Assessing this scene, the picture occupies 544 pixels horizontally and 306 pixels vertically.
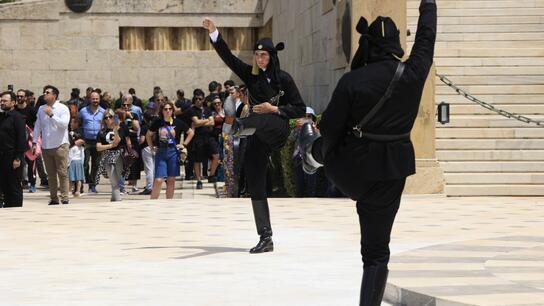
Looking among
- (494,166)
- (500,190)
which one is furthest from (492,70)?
(500,190)

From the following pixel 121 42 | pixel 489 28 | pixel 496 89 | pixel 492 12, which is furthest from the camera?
pixel 121 42

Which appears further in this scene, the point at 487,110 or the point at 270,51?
the point at 487,110

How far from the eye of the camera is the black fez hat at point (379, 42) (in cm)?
748

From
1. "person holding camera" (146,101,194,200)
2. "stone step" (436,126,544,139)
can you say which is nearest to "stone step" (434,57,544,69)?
"stone step" (436,126,544,139)

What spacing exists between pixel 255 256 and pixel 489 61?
11361 millimetres

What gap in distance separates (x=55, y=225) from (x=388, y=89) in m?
7.84

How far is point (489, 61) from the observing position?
21672 millimetres

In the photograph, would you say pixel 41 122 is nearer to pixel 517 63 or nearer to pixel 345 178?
pixel 517 63

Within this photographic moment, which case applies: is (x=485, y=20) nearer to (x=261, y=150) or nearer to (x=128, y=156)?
(x=128, y=156)

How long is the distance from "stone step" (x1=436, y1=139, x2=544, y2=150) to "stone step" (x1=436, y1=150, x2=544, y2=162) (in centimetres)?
11

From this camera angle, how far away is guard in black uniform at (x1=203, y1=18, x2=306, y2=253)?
442 inches

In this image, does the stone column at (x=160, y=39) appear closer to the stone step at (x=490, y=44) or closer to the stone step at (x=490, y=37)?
the stone step at (x=490, y=37)

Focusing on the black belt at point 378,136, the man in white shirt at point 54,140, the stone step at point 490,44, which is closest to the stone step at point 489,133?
the stone step at point 490,44

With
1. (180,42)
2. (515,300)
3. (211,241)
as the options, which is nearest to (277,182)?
(211,241)
